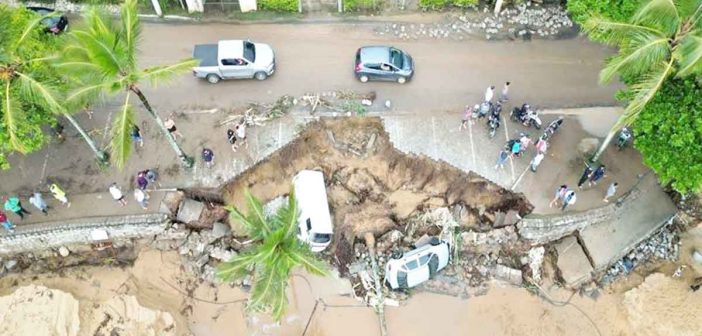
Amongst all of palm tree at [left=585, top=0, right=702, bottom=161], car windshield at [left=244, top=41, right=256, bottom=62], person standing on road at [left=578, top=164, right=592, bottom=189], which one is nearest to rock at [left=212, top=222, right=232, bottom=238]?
car windshield at [left=244, top=41, right=256, bottom=62]

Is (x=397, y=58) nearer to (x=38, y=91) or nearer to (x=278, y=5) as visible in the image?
(x=278, y=5)

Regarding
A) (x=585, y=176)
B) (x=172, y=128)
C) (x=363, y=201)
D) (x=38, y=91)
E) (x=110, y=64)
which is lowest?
(x=363, y=201)

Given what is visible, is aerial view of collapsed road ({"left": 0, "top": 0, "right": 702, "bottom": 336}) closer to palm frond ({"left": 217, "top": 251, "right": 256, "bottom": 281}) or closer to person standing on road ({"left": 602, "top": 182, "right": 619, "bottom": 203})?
person standing on road ({"left": 602, "top": 182, "right": 619, "bottom": 203})

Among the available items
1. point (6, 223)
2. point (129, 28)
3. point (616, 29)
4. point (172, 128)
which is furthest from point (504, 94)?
point (6, 223)

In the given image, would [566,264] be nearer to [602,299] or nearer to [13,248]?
[602,299]

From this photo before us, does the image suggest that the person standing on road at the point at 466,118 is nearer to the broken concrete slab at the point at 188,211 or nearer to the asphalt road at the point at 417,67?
the asphalt road at the point at 417,67

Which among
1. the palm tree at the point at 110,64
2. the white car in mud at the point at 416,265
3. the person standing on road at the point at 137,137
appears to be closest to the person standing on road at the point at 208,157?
the person standing on road at the point at 137,137

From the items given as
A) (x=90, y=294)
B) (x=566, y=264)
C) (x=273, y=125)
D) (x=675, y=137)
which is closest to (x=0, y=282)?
(x=90, y=294)
